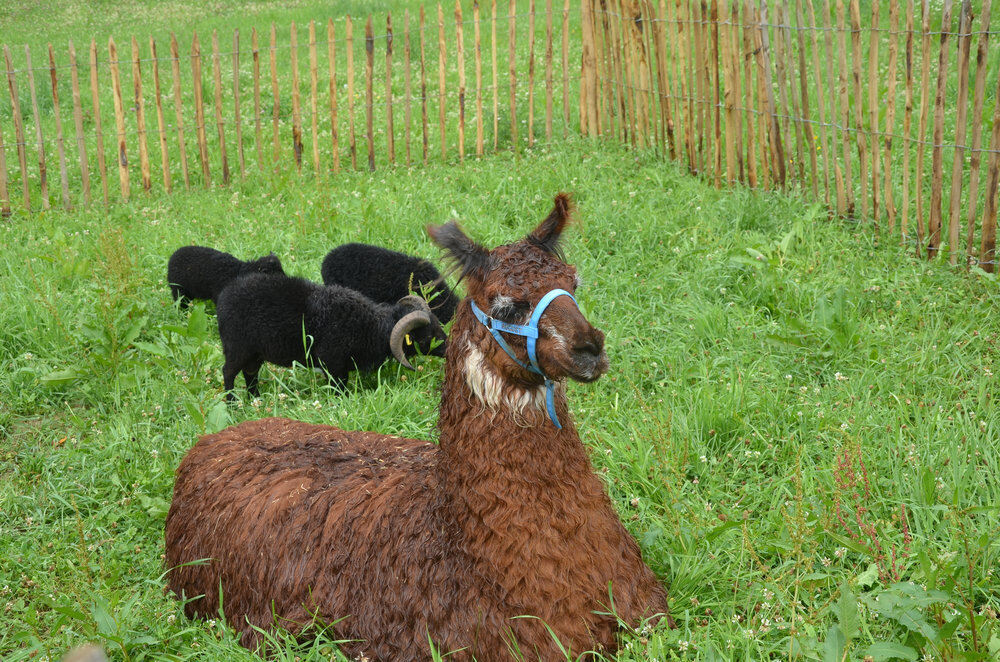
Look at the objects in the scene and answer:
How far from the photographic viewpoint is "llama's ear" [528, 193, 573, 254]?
110 inches

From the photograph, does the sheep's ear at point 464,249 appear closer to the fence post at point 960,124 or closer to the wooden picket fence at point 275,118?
the fence post at point 960,124

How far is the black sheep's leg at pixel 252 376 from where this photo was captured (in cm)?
579

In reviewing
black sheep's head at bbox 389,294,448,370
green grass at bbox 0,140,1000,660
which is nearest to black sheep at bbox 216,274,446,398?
black sheep's head at bbox 389,294,448,370

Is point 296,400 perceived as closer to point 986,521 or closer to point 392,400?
point 392,400

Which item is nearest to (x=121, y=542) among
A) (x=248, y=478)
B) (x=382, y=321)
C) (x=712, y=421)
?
(x=248, y=478)

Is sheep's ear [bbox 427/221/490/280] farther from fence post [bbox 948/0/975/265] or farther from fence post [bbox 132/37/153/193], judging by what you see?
fence post [bbox 132/37/153/193]

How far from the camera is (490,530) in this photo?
8.97 ft

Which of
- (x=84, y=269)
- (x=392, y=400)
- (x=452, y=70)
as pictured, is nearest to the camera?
(x=392, y=400)

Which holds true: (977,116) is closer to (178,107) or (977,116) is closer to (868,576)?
(868,576)

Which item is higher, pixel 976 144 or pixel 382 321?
pixel 976 144

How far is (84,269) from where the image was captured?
6914 mm

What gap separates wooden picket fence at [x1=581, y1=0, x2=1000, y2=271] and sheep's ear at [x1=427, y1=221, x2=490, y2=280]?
13.2 feet

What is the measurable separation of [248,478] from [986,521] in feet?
9.46

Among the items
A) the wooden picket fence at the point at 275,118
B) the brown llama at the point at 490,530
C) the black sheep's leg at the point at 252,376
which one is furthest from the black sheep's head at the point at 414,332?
the wooden picket fence at the point at 275,118
